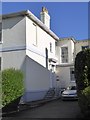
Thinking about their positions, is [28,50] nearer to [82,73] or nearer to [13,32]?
[13,32]

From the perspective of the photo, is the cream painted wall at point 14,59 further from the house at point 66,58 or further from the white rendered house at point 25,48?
the house at point 66,58

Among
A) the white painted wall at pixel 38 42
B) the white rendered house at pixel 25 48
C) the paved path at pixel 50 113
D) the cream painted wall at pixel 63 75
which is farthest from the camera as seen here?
the cream painted wall at pixel 63 75

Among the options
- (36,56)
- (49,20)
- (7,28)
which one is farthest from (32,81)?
(49,20)

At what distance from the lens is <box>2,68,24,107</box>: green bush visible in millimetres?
16344

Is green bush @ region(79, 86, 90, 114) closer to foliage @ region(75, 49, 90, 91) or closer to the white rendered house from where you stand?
foliage @ region(75, 49, 90, 91)

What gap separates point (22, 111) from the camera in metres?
17.3

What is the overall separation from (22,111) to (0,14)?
972 cm

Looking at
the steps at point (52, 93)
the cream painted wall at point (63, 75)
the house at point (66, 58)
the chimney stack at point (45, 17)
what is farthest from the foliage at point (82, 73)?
the cream painted wall at point (63, 75)

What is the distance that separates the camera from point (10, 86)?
54.8 ft

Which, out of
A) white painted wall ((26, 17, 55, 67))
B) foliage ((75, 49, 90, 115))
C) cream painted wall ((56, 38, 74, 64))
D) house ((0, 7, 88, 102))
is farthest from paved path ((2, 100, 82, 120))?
cream painted wall ((56, 38, 74, 64))

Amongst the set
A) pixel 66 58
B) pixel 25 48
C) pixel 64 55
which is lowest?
pixel 25 48

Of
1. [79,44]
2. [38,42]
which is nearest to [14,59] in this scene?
[38,42]

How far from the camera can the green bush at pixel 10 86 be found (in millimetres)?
16344

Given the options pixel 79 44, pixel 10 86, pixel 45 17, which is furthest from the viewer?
A: pixel 79 44
